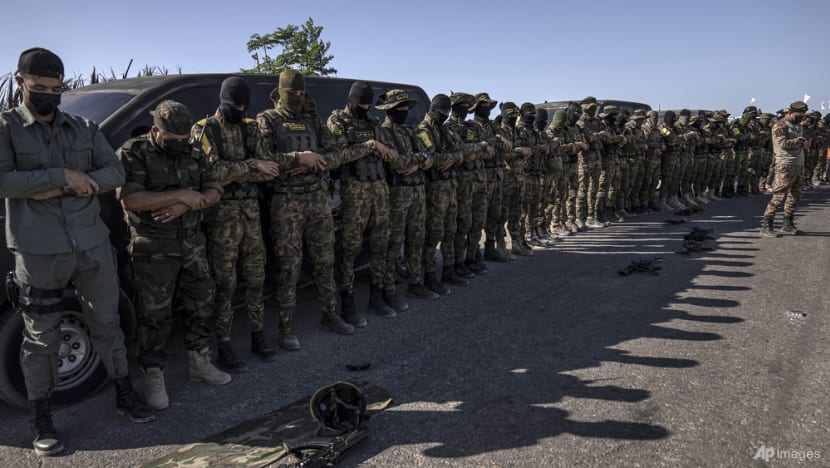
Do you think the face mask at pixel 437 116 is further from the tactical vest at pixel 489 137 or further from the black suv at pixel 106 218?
the black suv at pixel 106 218

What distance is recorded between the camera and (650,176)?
11203 millimetres

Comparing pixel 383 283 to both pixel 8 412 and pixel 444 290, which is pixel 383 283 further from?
pixel 8 412

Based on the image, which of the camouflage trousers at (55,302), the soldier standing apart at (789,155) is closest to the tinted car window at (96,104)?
the camouflage trousers at (55,302)

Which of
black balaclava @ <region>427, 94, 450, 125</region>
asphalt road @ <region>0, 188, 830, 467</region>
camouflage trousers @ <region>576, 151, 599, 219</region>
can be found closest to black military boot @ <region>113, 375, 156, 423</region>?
asphalt road @ <region>0, 188, 830, 467</region>

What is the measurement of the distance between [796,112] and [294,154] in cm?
823

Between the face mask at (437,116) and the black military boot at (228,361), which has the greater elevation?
the face mask at (437,116)

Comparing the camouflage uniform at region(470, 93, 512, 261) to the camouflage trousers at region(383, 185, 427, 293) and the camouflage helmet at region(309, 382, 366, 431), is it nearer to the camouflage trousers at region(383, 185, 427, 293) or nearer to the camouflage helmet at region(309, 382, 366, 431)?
the camouflage trousers at region(383, 185, 427, 293)

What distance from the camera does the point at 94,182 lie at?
111 inches

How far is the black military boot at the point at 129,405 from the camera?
3146mm

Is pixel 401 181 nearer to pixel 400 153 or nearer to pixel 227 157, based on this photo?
pixel 400 153

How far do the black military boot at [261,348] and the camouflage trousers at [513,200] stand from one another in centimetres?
402

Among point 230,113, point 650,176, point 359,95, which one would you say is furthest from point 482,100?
point 650,176

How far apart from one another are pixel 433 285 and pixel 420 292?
0.70 feet

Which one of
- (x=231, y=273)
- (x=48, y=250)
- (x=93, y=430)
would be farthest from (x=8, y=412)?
(x=231, y=273)
